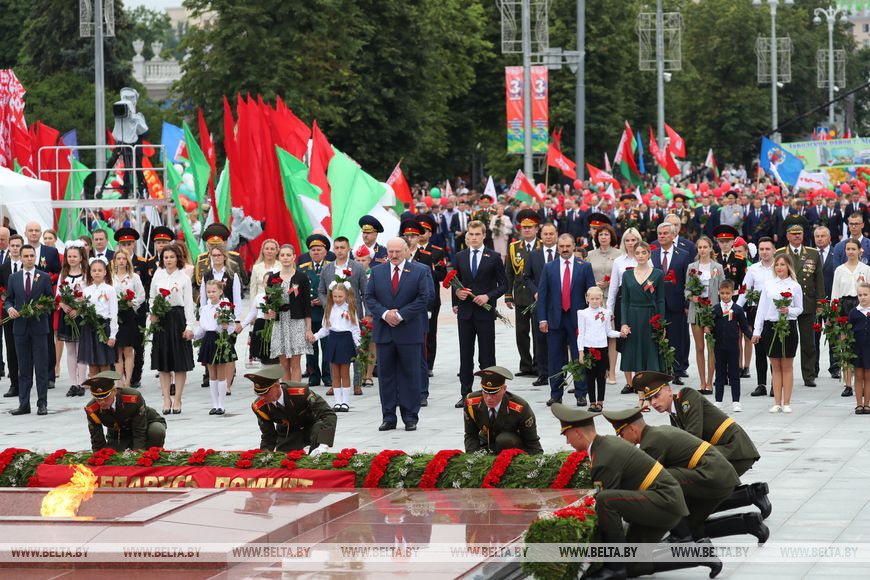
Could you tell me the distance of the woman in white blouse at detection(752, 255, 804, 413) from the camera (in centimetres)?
1574

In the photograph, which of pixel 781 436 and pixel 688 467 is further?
pixel 781 436

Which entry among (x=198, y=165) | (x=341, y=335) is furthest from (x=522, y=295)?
(x=198, y=165)

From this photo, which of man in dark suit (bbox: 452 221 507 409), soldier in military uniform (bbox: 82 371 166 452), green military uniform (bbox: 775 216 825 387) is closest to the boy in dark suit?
green military uniform (bbox: 775 216 825 387)

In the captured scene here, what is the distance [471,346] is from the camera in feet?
55.1

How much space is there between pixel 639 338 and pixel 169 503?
7.43 m

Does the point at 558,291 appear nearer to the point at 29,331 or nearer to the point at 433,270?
the point at 433,270

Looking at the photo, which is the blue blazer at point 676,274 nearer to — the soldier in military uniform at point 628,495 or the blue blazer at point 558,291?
the blue blazer at point 558,291

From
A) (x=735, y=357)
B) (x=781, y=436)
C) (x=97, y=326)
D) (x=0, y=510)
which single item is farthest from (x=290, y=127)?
(x=0, y=510)

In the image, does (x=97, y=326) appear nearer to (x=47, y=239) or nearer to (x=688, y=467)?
(x=47, y=239)

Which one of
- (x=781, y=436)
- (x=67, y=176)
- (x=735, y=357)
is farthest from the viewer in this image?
(x=67, y=176)

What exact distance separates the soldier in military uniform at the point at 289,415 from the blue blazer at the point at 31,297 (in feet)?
19.0

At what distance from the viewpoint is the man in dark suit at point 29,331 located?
16.8 meters

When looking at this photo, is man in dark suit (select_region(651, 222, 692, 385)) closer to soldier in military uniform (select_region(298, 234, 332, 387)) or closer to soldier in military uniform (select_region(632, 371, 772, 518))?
soldier in military uniform (select_region(298, 234, 332, 387))

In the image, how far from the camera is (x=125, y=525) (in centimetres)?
968
